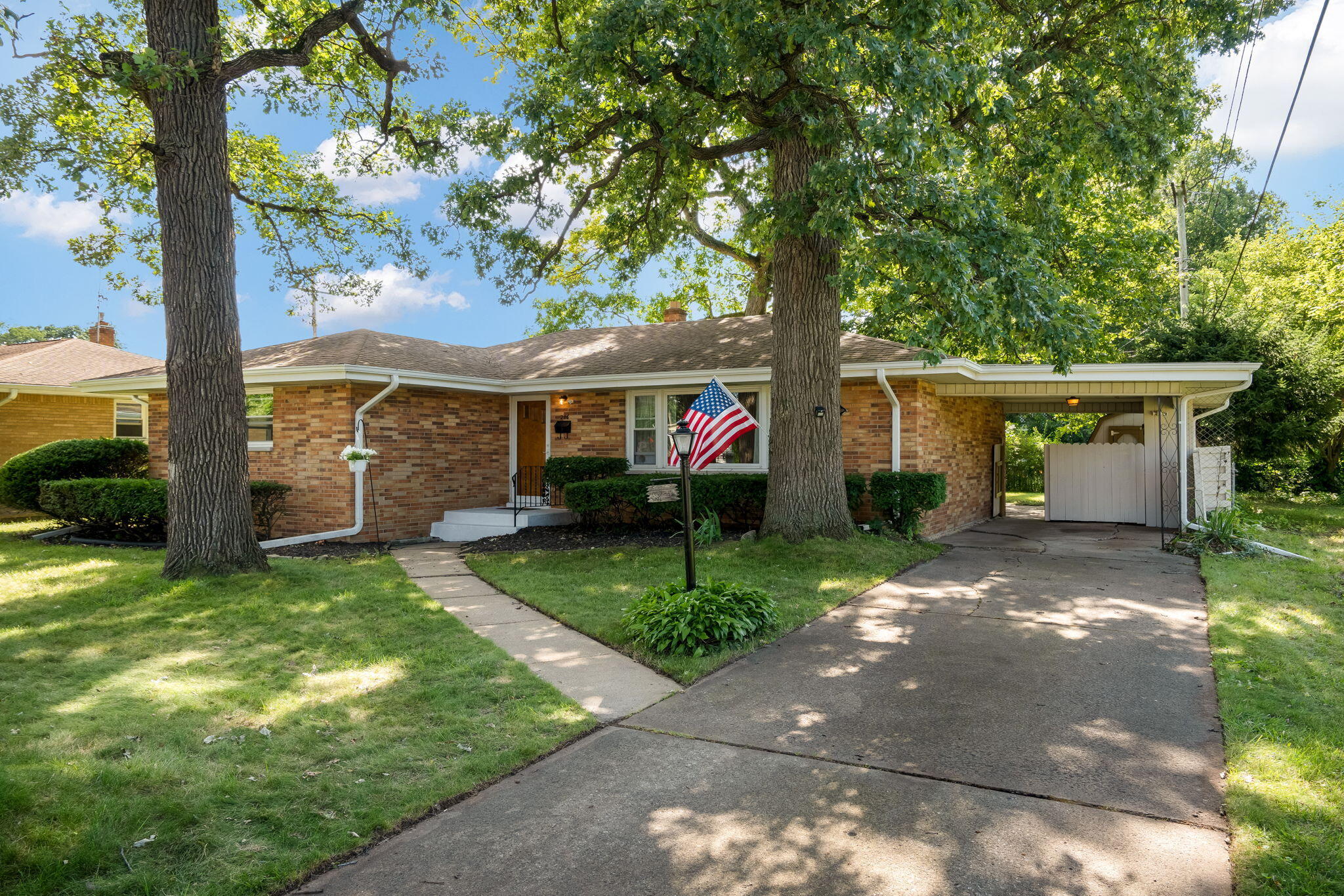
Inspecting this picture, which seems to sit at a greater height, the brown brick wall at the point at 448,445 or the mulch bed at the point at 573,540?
the brown brick wall at the point at 448,445

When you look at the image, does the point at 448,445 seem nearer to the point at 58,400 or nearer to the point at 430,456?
the point at 430,456

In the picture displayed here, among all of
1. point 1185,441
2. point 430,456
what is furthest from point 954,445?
point 430,456

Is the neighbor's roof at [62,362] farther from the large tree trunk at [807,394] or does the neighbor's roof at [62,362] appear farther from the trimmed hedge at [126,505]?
the large tree trunk at [807,394]

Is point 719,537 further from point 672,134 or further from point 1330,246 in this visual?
point 1330,246

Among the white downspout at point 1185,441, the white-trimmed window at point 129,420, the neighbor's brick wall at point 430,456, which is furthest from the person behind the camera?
the white-trimmed window at point 129,420

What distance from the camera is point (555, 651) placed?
6074 millimetres

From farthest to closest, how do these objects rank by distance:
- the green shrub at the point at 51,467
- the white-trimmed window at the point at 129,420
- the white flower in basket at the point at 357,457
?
the white-trimmed window at the point at 129,420
the green shrub at the point at 51,467
the white flower in basket at the point at 357,457

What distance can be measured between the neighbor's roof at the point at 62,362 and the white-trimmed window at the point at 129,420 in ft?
2.64

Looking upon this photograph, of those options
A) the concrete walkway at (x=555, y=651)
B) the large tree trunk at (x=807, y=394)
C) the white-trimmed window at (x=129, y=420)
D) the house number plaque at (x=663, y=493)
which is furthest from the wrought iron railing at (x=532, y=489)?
the white-trimmed window at (x=129, y=420)

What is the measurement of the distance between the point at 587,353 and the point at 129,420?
11211mm

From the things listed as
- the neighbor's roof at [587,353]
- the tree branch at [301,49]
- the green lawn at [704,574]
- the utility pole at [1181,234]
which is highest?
the utility pole at [1181,234]

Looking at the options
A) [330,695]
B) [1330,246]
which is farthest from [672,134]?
[1330,246]

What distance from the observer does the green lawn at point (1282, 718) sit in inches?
119

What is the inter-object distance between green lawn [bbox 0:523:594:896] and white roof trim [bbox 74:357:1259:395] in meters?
4.86
